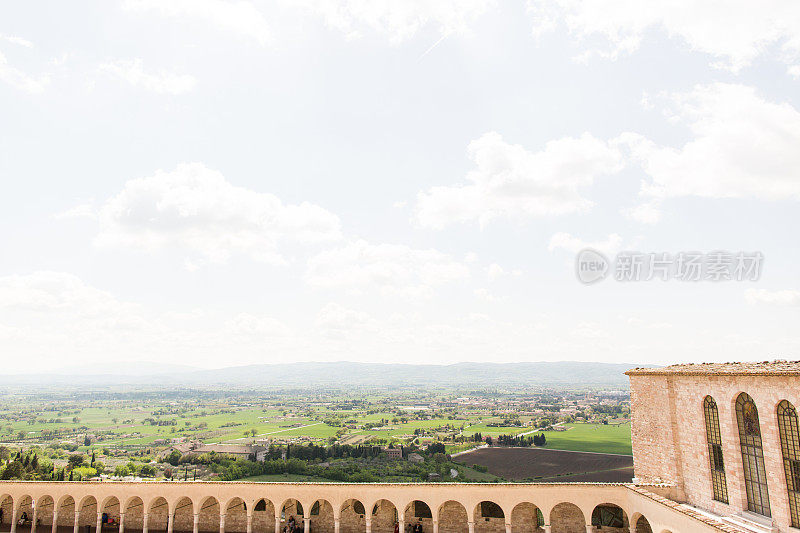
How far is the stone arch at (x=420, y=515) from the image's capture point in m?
24.3

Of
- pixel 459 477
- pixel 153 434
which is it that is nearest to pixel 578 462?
pixel 459 477

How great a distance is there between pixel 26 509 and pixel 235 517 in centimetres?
1235

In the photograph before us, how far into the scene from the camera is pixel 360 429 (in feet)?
489

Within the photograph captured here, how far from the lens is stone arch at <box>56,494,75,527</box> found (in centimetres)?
2744

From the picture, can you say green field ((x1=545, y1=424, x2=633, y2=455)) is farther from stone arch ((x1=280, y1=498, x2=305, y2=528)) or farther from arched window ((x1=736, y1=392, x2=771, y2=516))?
arched window ((x1=736, y1=392, x2=771, y2=516))

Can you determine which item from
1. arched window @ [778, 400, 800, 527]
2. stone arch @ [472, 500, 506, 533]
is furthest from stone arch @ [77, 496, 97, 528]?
arched window @ [778, 400, 800, 527]

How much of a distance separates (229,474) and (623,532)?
6242cm

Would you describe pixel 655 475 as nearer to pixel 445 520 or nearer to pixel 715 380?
pixel 715 380

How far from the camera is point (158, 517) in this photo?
27.0 meters

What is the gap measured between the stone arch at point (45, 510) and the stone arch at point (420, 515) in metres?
19.7

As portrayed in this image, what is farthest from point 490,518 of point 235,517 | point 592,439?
point 592,439

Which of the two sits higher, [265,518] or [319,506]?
[319,506]

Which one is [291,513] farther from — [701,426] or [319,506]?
[701,426]

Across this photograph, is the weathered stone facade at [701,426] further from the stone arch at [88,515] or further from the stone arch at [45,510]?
the stone arch at [45,510]
